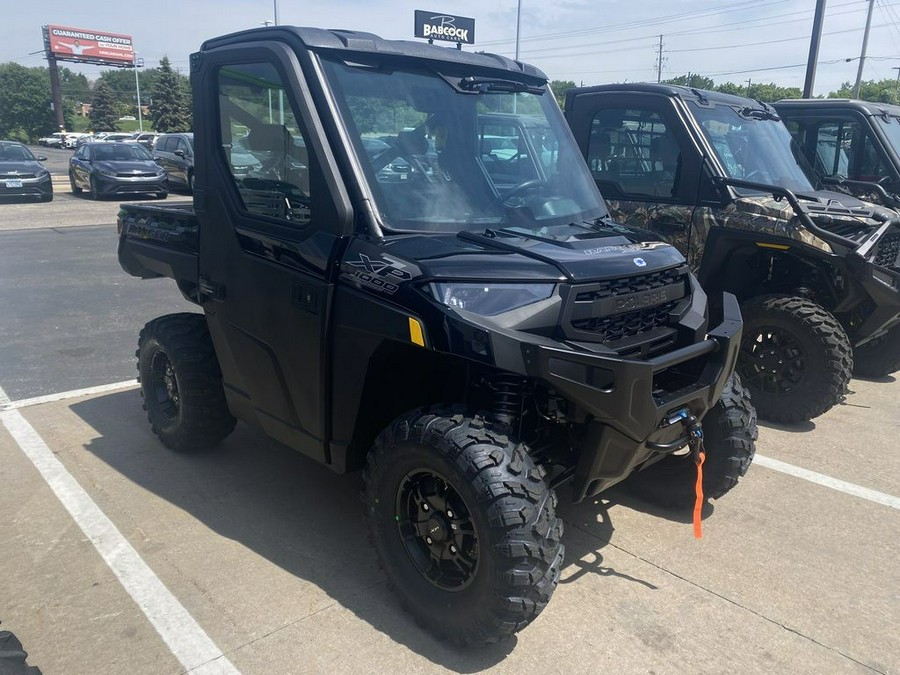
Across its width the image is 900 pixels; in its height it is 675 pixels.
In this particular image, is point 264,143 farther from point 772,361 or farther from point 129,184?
point 129,184

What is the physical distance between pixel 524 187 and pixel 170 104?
77070 millimetres

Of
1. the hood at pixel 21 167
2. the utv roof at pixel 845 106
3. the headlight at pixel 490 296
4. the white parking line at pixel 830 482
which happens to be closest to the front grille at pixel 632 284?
the headlight at pixel 490 296

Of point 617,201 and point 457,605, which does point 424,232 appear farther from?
point 617,201

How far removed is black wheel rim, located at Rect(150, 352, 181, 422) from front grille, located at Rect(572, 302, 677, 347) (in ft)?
9.15

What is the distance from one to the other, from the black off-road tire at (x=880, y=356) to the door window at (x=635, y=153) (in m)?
2.51

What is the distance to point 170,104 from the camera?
72.8 m

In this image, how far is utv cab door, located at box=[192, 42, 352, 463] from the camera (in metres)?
3.28

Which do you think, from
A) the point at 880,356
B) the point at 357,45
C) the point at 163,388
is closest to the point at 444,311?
the point at 357,45

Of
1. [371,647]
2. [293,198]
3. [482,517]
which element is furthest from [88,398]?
[482,517]

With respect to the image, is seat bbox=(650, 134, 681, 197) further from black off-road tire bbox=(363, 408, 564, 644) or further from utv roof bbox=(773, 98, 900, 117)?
black off-road tire bbox=(363, 408, 564, 644)

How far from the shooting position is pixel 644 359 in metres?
3.09

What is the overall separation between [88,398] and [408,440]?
380 cm

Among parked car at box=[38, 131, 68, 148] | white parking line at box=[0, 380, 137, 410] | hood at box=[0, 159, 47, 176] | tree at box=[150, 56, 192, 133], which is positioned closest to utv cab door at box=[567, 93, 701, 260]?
white parking line at box=[0, 380, 137, 410]

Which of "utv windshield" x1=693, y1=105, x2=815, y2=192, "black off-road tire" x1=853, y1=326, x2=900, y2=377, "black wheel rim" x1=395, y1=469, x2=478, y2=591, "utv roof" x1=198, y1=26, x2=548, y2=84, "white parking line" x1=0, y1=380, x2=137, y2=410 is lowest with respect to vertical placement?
"white parking line" x1=0, y1=380, x2=137, y2=410
